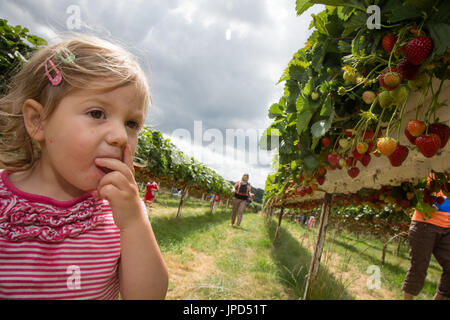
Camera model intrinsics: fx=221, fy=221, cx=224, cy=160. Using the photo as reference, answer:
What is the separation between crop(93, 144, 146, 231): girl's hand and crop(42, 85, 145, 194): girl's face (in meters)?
0.05

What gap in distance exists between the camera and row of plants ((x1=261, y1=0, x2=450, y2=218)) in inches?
29.2

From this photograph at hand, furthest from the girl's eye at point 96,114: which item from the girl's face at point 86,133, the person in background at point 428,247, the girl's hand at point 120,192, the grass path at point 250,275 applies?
the person in background at point 428,247

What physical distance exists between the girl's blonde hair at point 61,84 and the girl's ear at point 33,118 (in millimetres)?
30

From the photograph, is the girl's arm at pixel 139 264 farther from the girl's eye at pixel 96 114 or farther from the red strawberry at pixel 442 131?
the red strawberry at pixel 442 131

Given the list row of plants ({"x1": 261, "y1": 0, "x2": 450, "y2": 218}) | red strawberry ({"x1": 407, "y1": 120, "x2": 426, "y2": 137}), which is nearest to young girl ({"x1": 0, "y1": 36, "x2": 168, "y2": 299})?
row of plants ({"x1": 261, "y1": 0, "x2": 450, "y2": 218})

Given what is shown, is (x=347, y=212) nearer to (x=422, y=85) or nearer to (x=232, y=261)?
(x=232, y=261)

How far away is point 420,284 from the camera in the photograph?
292cm

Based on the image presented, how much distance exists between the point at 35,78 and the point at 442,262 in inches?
184

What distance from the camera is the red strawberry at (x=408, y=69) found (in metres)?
0.82

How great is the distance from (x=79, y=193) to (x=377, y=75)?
155cm

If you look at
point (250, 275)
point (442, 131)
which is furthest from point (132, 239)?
point (250, 275)

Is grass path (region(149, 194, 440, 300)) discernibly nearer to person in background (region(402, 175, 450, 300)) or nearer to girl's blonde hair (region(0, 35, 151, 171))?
person in background (region(402, 175, 450, 300))

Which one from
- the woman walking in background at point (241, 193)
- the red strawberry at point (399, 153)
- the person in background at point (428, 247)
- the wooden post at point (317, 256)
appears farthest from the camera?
the woman walking in background at point (241, 193)
